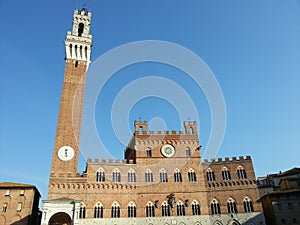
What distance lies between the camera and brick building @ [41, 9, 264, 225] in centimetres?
3128

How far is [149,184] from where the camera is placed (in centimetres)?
3397

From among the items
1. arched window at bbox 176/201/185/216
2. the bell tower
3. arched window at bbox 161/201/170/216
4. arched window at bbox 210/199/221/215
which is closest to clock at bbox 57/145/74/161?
the bell tower

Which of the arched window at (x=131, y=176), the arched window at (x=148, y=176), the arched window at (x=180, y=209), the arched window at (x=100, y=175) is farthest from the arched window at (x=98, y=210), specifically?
the arched window at (x=180, y=209)

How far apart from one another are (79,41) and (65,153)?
19912 millimetres

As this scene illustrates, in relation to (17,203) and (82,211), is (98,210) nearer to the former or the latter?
(82,211)

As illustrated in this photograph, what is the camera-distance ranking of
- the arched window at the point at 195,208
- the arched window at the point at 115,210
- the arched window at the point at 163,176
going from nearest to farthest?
the arched window at the point at 115,210 < the arched window at the point at 195,208 < the arched window at the point at 163,176

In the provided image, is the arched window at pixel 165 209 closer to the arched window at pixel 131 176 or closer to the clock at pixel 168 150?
the arched window at pixel 131 176

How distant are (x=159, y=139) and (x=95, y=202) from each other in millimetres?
12312

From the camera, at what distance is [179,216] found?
32156mm

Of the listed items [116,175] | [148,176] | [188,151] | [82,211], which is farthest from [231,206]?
[82,211]

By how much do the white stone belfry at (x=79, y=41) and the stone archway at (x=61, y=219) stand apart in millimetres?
23873

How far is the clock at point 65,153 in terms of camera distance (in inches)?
1337

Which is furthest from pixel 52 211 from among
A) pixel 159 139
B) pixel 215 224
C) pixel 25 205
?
pixel 215 224

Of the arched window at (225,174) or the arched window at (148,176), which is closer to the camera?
the arched window at (148,176)
